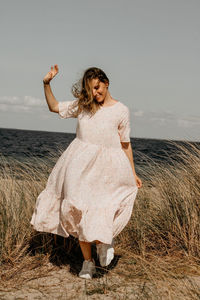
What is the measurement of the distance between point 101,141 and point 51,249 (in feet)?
4.15

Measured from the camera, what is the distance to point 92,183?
9.78ft

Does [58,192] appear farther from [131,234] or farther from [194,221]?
[194,221]

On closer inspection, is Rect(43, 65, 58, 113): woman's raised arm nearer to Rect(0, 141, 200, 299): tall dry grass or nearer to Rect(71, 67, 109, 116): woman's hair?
Rect(71, 67, 109, 116): woman's hair

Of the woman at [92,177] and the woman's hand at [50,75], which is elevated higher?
the woman's hand at [50,75]

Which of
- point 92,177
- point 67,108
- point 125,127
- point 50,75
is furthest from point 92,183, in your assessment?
point 50,75

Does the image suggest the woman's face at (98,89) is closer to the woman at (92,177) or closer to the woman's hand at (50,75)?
the woman at (92,177)

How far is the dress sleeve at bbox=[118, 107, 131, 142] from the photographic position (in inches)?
127

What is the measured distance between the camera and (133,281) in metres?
2.83

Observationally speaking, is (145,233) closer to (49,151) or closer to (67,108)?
(67,108)

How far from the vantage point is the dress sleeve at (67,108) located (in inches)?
128

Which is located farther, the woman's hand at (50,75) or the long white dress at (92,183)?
the woman's hand at (50,75)

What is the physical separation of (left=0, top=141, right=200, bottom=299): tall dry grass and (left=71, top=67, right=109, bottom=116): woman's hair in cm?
125

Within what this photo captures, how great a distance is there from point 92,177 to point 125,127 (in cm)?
62

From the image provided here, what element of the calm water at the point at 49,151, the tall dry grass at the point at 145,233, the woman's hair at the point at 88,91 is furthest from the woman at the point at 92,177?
the calm water at the point at 49,151
